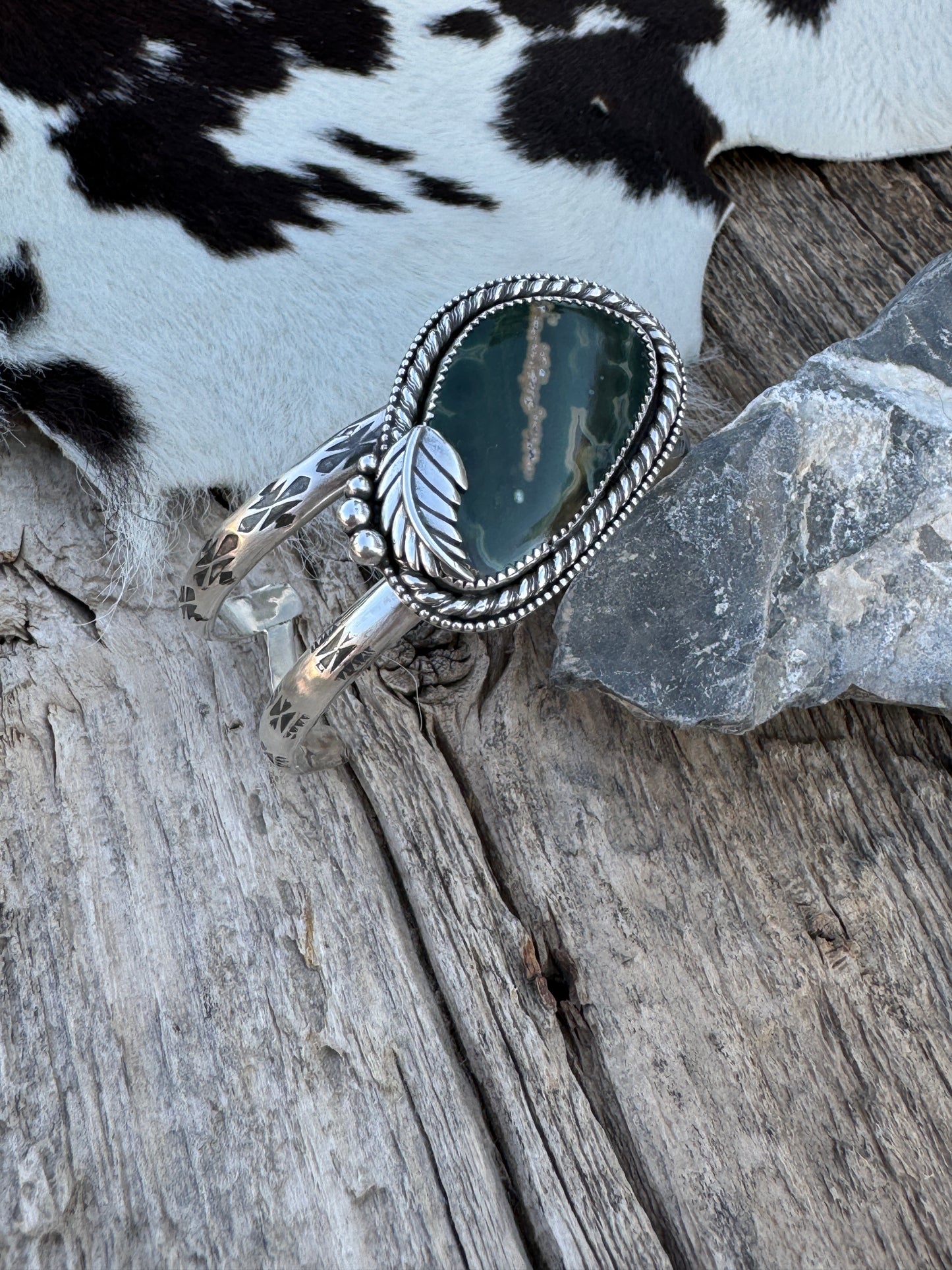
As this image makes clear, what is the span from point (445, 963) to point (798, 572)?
432mm

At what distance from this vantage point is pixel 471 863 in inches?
35.0

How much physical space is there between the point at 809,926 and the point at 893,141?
2.98 feet

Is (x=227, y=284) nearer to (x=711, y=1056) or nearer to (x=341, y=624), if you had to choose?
(x=341, y=624)

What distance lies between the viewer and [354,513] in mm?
805

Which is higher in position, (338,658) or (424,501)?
(424,501)

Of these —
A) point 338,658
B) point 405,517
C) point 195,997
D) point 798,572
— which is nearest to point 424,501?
point 405,517

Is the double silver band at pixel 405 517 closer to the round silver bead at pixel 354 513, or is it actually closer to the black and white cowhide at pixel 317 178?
the round silver bead at pixel 354 513

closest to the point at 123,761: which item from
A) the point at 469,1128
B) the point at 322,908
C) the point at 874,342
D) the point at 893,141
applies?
the point at 322,908

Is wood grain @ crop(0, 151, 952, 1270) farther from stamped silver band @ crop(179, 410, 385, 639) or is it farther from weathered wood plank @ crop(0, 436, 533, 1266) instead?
stamped silver band @ crop(179, 410, 385, 639)

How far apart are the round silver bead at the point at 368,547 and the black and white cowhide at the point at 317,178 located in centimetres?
23

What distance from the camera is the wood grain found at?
75cm

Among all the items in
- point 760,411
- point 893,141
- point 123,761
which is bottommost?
point 123,761

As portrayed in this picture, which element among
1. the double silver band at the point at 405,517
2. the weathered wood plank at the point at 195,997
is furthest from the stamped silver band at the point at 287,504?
the weathered wood plank at the point at 195,997

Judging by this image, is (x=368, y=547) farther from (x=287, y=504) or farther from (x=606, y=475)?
(x=606, y=475)
